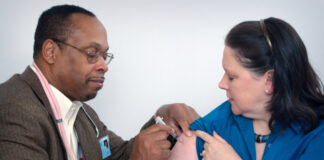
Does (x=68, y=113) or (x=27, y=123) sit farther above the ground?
(x=27, y=123)

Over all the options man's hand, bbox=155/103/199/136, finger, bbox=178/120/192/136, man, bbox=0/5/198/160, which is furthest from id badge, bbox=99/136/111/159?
finger, bbox=178/120/192/136

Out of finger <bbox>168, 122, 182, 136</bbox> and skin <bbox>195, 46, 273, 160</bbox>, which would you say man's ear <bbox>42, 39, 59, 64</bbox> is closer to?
finger <bbox>168, 122, 182, 136</bbox>

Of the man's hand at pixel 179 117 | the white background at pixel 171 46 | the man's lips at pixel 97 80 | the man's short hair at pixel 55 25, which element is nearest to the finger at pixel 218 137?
the man's hand at pixel 179 117

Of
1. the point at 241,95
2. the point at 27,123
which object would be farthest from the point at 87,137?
the point at 241,95

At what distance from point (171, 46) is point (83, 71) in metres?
1.07

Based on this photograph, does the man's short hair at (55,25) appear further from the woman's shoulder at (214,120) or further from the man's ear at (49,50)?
the woman's shoulder at (214,120)

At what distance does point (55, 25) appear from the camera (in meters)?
1.57

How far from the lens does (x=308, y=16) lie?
7.98 ft

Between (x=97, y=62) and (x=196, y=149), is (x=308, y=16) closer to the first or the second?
(x=196, y=149)

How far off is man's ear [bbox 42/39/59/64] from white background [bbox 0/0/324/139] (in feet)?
2.84

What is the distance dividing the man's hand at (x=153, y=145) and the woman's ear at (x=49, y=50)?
2.12 ft

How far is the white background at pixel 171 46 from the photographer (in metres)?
2.42

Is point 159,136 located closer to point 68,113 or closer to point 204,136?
point 204,136

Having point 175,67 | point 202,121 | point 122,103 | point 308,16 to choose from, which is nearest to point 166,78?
point 175,67
